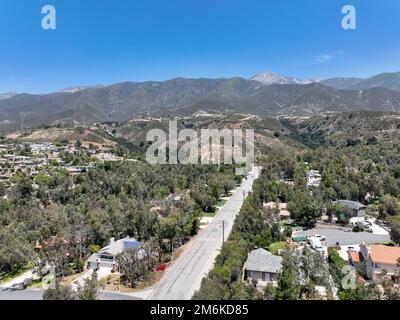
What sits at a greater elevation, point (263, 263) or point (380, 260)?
point (380, 260)

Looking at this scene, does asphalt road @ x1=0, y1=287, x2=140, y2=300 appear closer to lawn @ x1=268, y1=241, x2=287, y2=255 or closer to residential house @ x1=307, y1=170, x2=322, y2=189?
lawn @ x1=268, y1=241, x2=287, y2=255

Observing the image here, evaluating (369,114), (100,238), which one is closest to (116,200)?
(100,238)

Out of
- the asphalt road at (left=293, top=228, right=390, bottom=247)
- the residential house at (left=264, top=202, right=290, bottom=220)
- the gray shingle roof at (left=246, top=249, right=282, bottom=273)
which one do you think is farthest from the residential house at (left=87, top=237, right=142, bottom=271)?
the residential house at (left=264, top=202, right=290, bottom=220)

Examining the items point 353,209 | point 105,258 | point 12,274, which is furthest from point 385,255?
point 12,274

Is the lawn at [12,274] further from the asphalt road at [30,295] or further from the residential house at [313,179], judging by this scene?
the residential house at [313,179]

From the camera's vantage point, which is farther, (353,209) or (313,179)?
(313,179)

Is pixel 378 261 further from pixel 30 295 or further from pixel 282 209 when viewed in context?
pixel 30 295

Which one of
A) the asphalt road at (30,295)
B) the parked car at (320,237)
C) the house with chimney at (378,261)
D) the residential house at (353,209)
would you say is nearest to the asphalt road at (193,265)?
the asphalt road at (30,295)
